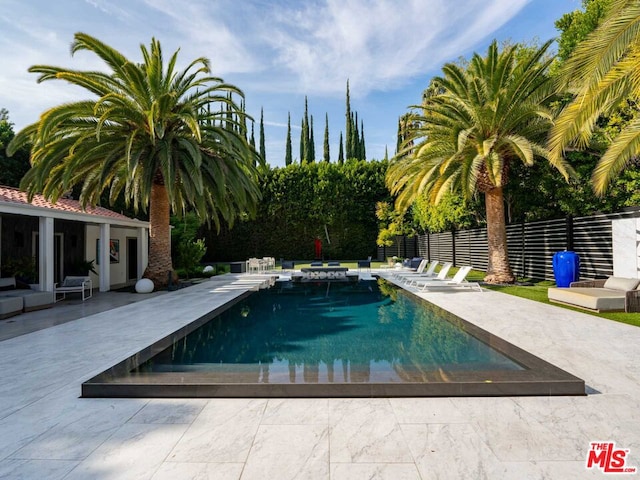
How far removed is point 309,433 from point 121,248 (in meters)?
16.9

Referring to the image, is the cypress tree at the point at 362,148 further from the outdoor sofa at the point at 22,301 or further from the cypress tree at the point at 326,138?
the outdoor sofa at the point at 22,301

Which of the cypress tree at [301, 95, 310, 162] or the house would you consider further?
the cypress tree at [301, 95, 310, 162]

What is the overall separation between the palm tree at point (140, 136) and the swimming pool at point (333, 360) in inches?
206

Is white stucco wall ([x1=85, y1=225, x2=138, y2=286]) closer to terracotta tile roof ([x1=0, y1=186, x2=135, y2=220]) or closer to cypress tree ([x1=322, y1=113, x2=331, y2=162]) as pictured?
terracotta tile roof ([x1=0, y1=186, x2=135, y2=220])

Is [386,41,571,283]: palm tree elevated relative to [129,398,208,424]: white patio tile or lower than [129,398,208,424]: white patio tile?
elevated

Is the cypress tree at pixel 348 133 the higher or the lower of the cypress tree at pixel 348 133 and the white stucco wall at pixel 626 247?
Result: the higher

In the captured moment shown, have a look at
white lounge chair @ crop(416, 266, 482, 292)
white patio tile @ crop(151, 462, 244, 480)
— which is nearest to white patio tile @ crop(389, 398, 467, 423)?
white patio tile @ crop(151, 462, 244, 480)

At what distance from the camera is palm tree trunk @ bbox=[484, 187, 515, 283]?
14180 mm

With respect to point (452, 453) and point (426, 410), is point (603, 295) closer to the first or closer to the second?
point (426, 410)

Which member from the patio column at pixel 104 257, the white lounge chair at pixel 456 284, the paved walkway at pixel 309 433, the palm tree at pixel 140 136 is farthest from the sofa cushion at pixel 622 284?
the patio column at pixel 104 257

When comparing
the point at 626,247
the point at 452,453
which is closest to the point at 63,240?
the point at 452,453

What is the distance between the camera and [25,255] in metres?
13.4

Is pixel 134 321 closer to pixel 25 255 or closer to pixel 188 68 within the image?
pixel 25 255

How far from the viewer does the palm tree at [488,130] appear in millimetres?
12250
